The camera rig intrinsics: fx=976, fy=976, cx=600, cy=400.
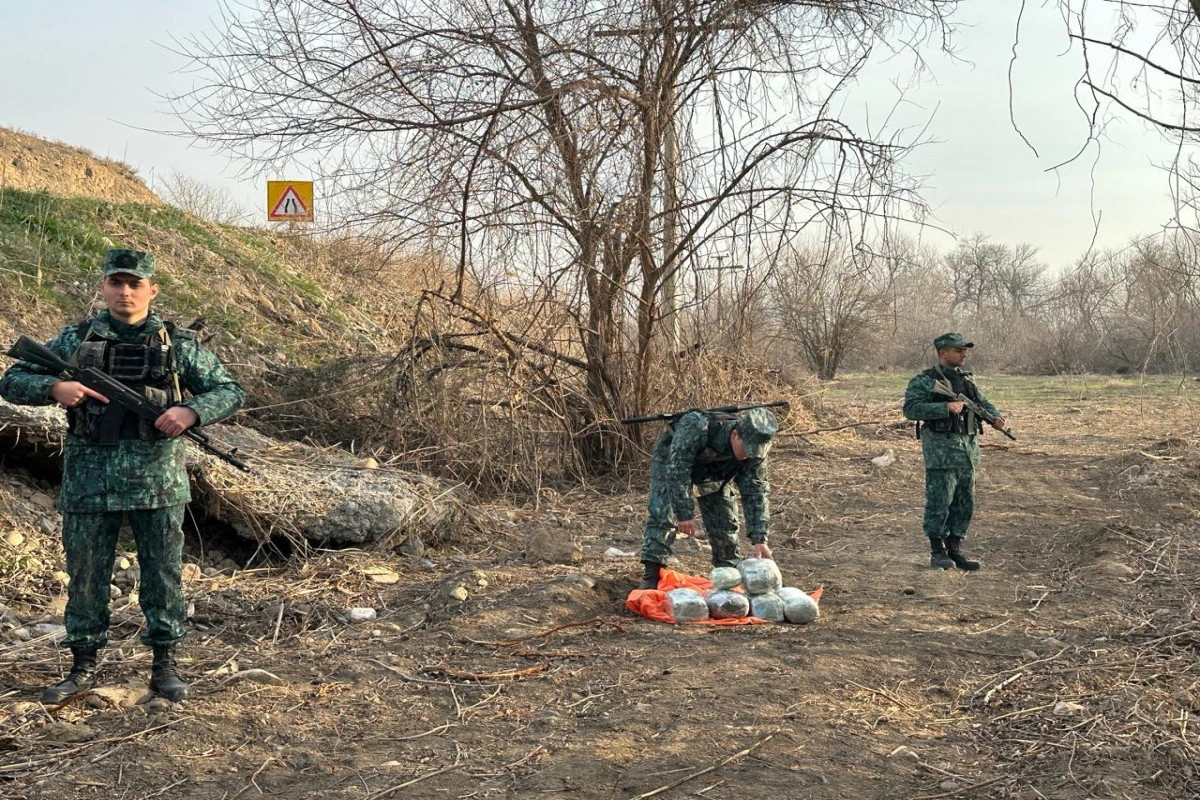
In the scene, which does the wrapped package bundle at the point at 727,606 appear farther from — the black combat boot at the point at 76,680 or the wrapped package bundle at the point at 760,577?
the black combat boot at the point at 76,680

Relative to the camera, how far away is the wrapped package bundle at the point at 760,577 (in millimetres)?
4965

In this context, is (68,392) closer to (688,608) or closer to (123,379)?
(123,379)

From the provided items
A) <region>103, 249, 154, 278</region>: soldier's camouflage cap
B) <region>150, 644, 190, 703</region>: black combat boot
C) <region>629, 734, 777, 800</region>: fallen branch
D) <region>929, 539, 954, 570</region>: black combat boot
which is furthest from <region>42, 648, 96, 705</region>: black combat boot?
<region>929, 539, 954, 570</region>: black combat boot

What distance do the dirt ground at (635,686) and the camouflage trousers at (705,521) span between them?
15.3 inches

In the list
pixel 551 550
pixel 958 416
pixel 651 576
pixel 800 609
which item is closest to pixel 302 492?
pixel 551 550

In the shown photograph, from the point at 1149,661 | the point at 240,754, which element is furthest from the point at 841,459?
the point at 240,754

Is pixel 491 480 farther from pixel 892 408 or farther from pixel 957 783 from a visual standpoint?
pixel 892 408

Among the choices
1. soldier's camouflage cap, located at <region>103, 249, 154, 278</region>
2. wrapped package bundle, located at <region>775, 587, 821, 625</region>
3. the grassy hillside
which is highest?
the grassy hillside

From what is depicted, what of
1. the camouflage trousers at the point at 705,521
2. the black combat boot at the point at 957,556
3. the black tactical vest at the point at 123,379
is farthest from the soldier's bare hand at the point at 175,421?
the black combat boot at the point at 957,556

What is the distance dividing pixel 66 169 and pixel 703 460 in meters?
15.7

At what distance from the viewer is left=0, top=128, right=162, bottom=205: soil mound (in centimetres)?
1588

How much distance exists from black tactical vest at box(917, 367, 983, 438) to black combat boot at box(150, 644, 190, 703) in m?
4.53

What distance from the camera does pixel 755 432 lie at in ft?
16.3

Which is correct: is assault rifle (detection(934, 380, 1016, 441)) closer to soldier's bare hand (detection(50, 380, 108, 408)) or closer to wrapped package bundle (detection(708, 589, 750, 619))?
wrapped package bundle (detection(708, 589, 750, 619))
